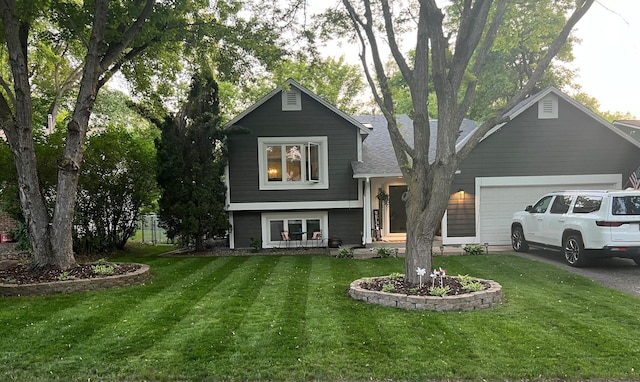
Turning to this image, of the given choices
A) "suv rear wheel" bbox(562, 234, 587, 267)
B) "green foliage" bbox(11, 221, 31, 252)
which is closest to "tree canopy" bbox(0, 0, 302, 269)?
"green foliage" bbox(11, 221, 31, 252)

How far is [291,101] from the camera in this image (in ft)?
43.6

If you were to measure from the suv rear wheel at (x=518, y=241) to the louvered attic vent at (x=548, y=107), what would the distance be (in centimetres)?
384

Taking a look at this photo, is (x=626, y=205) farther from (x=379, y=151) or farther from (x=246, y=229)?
(x=246, y=229)

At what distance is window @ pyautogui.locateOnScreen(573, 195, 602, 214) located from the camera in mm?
8953

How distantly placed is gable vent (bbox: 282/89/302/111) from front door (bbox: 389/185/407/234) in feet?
16.2

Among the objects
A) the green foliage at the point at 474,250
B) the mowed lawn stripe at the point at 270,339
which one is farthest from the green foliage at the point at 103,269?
the green foliage at the point at 474,250

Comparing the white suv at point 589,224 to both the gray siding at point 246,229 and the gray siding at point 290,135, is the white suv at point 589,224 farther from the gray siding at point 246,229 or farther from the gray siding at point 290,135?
the gray siding at point 246,229

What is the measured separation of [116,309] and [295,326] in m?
2.98

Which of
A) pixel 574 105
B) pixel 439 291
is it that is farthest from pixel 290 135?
pixel 574 105

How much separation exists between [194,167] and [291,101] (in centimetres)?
382

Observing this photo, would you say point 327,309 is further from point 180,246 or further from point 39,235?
point 180,246

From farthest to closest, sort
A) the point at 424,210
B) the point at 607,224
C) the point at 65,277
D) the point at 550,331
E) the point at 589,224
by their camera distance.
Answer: the point at 589,224 → the point at 607,224 → the point at 65,277 → the point at 424,210 → the point at 550,331

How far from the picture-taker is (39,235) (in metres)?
8.41

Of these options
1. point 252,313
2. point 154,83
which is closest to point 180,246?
point 154,83
